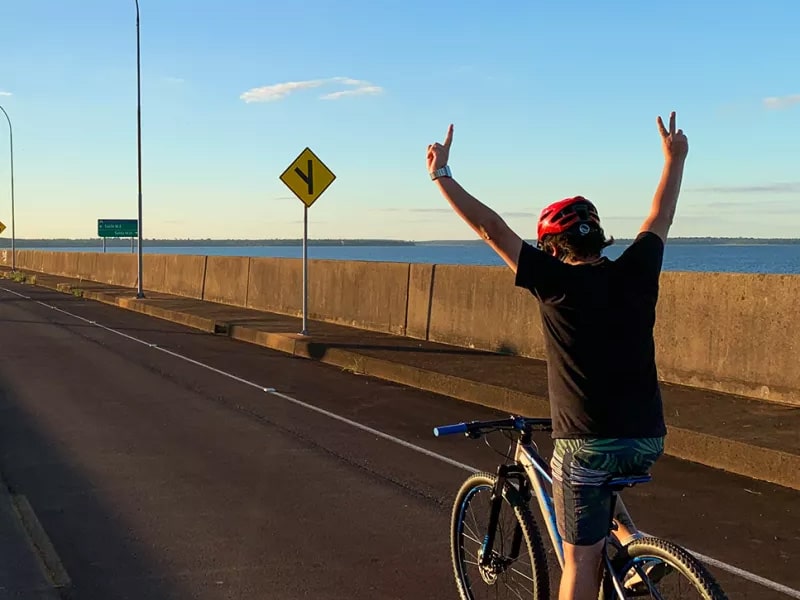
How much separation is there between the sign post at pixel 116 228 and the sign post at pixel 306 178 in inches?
1831

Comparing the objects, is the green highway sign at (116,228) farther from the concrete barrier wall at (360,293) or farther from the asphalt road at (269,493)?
the asphalt road at (269,493)

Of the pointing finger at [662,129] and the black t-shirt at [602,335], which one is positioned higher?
the pointing finger at [662,129]

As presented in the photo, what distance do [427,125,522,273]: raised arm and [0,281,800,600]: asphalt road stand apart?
7.75ft

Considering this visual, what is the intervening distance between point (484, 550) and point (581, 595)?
39.2 inches

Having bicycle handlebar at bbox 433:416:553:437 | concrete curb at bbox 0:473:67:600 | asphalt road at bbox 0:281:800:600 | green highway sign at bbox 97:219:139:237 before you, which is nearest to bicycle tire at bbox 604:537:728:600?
bicycle handlebar at bbox 433:416:553:437

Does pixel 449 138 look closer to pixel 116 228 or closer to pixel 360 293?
pixel 360 293

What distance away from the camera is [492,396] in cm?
1023

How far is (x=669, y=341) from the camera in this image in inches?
412

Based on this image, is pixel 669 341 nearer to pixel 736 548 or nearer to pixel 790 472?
pixel 790 472

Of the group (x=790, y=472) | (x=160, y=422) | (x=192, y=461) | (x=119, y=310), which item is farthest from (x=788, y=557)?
(x=119, y=310)

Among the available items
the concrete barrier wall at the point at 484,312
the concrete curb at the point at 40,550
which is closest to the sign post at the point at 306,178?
the concrete barrier wall at the point at 484,312

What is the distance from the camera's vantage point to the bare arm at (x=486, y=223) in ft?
9.74

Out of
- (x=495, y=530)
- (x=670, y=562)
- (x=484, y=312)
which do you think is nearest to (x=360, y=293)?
(x=484, y=312)

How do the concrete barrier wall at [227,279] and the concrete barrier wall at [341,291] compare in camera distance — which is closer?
the concrete barrier wall at [341,291]
